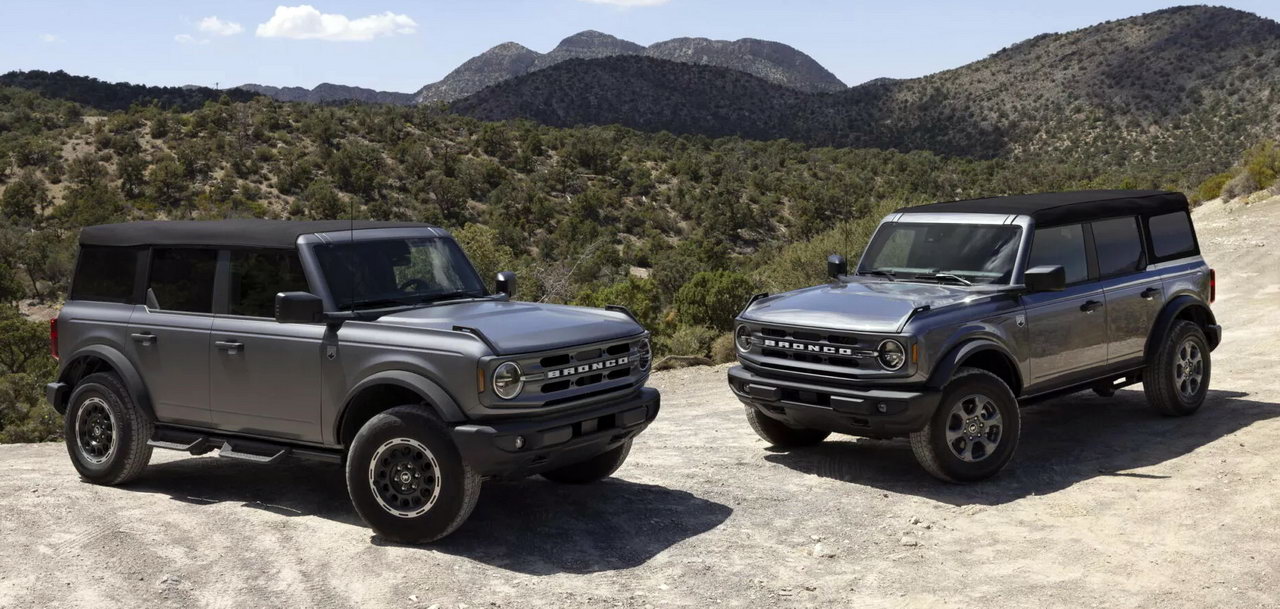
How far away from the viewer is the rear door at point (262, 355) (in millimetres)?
7219

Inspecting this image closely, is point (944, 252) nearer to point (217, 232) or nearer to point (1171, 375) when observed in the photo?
point (1171, 375)

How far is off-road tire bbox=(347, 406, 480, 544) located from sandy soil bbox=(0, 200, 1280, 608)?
159 mm

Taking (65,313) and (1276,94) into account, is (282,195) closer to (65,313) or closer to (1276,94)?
(65,313)

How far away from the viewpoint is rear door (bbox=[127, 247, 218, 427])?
7734 millimetres

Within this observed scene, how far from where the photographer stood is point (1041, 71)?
3521 inches

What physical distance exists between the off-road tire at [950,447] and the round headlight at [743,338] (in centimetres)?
152

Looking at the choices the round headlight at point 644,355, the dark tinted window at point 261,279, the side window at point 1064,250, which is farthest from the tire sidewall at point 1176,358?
the dark tinted window at point 261,279

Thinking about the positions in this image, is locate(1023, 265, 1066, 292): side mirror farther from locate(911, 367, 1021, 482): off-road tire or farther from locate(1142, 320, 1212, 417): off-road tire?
locate(1142, 320, 1212, 417): off-road tire

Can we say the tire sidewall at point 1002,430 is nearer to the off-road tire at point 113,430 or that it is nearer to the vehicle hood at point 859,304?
the vehicle hood at point 859,304

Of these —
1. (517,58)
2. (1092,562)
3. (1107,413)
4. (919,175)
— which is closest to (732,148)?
(919,175)

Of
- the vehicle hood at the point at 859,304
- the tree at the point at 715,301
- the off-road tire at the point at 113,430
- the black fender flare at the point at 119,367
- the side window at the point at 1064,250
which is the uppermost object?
the side window at the point at 1064,250

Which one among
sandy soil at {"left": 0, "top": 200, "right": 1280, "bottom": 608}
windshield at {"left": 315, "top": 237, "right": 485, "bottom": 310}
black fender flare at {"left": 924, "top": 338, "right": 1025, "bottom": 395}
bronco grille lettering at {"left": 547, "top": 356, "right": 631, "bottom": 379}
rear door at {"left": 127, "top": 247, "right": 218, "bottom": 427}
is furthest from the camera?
black fender flare at {"left": 924, "top": 338, "right": 1025, "bottom": 395}

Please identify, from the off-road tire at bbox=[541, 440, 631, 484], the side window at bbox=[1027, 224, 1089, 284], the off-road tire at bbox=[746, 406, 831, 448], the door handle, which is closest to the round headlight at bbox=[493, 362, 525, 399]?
the off-road tire at bbox=[541, 440, 631, 484]

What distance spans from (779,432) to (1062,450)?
2308 mm
